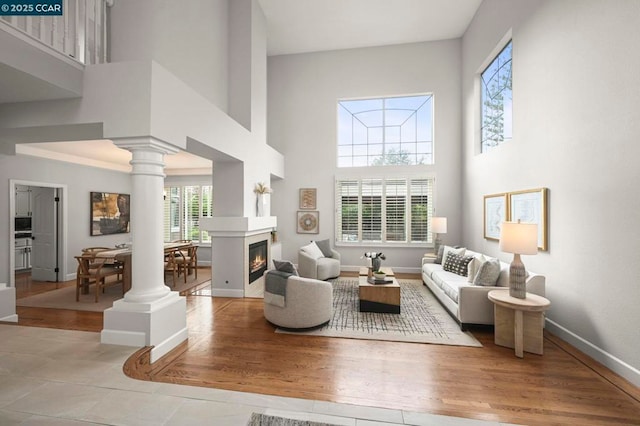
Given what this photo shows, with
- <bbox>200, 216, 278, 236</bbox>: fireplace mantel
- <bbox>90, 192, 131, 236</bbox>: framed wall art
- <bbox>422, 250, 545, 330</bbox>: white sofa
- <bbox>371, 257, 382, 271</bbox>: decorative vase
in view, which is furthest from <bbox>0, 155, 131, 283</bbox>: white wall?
<bbox>422, 250, 545, 330</bbox>: white sofa

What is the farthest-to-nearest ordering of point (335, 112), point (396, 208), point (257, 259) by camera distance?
point (335, 112) < point (396, 208) < point (257, 259)

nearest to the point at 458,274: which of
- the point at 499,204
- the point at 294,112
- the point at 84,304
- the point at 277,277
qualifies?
the point at 499,204

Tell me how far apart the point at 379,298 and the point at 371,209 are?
343cm

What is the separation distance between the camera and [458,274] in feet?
16.1

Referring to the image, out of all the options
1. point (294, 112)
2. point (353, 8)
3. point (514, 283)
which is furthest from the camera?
point (294, 112)

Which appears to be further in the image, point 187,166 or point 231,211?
point 187,166

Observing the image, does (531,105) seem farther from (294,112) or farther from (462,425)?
(294,112)

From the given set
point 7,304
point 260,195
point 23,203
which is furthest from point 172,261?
point 23,203

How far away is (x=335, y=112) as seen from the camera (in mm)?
7629

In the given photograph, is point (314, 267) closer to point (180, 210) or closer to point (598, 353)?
point (598, 353)

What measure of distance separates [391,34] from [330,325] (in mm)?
6847

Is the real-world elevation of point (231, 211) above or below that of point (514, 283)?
above

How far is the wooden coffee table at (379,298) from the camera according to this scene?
4.28 metres

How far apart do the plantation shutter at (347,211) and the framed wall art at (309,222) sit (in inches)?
21.9
